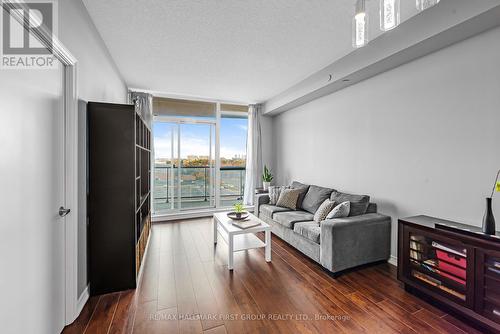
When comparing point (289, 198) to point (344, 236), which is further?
point (289, 198)

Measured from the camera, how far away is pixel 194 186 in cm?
529

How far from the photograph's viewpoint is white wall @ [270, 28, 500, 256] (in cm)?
210

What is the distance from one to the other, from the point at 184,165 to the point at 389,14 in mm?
4557

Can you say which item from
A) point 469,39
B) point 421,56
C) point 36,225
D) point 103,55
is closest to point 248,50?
point 103,55

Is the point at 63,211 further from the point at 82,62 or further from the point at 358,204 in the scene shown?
the point at 358,204

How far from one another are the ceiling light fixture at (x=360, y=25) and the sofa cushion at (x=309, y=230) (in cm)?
214

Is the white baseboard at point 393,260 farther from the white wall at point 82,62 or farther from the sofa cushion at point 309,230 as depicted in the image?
the white wall at point 82,62

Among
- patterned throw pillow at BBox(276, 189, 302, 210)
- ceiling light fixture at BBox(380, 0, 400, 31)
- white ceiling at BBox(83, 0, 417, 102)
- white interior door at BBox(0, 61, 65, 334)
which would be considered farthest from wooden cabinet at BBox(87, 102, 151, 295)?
patterned throw pillow at BBox(276, 189, 302, 210)

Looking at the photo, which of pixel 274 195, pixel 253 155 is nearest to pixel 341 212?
pixel 274 195

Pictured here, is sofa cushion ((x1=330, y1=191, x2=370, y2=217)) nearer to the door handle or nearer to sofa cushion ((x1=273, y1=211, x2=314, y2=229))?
sofa cushion ((x1=273, y1=211, x2=314, y2=229))

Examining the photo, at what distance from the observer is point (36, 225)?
4.93 feet

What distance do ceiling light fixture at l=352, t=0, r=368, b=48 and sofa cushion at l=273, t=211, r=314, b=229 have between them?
2525 millimetres

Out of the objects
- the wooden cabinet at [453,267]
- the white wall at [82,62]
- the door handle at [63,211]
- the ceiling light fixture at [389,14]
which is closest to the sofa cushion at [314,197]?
the wooden cabinet at [453,267]

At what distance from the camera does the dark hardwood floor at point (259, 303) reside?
1818 mm
